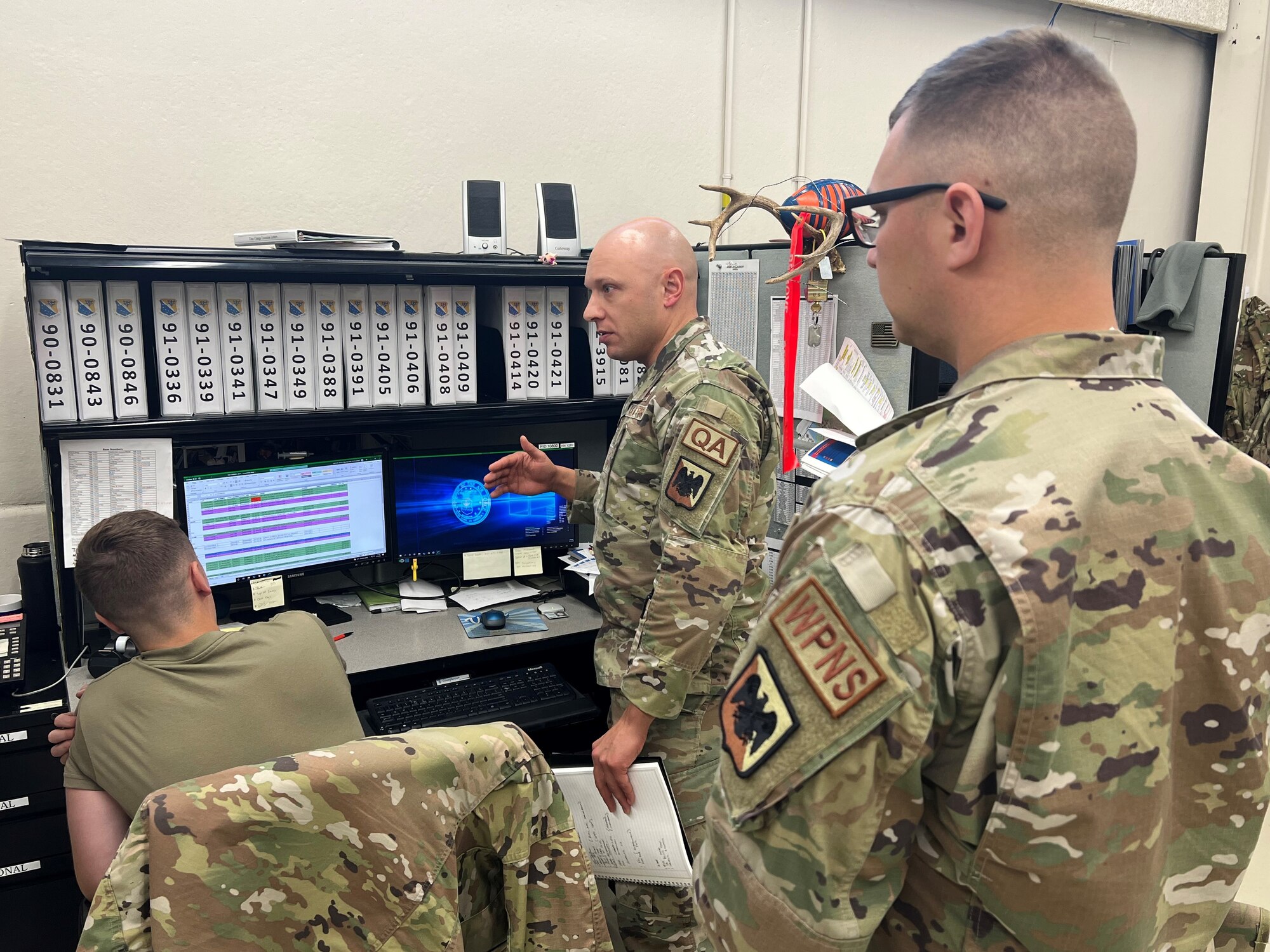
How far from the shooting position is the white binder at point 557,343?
86.7 inches

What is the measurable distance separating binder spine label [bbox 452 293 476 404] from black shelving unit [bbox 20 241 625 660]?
0.03 metres

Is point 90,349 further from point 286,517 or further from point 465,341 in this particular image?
point 465,341

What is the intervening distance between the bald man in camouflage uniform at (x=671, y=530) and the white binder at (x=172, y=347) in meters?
0.87

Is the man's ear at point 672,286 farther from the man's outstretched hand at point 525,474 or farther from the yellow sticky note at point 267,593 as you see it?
the yellow sticky note at point 267,593

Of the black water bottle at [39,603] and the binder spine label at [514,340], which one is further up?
the binder spine label at [514,340]

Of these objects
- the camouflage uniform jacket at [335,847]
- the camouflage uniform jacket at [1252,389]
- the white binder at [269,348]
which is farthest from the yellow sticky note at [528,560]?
the camouflage uniform jacket at [1252,389]

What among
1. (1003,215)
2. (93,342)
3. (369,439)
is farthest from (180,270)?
(1003,215)

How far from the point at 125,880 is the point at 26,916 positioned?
99cm

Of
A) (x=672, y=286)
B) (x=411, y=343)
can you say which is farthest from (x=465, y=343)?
(x=672, y=286)

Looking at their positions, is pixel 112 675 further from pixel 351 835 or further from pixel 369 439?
pixel 369 439

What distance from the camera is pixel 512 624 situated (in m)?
2.06

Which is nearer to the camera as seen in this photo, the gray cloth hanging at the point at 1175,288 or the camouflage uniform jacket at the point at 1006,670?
the camouflage uniform jacket at the point at 1006,670

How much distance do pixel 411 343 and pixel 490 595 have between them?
2.18ft

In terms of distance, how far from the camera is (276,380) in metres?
1.94
